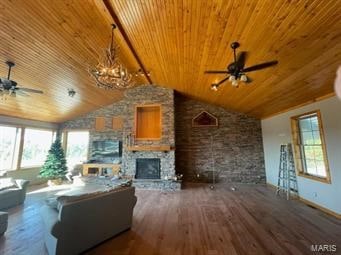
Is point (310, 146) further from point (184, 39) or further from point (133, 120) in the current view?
point (133, 120)

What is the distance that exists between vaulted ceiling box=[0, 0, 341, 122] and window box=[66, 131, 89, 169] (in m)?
3.13

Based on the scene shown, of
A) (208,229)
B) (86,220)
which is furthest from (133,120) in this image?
(208,229)

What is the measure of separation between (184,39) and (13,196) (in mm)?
5286

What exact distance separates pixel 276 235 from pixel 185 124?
5.32 m

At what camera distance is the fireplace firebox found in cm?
649

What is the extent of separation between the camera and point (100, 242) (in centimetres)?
266

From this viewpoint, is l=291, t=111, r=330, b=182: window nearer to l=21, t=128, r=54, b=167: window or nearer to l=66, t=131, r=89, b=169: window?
l=66, t=131, r=89, b=169: window

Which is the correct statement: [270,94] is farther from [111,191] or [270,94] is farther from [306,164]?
[111,191]

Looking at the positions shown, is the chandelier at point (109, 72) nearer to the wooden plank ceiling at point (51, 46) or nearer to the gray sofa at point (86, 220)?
the wooden plank ceiling at point (51, 46)

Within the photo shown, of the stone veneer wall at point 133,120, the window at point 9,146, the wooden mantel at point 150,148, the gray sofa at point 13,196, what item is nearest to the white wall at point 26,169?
the window at point 9,146

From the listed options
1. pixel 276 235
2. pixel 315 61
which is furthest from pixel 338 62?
pixel 276 235

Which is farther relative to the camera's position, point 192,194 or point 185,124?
point 185,124

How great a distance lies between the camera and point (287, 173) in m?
5.24

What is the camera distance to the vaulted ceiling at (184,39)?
231 centimetres
